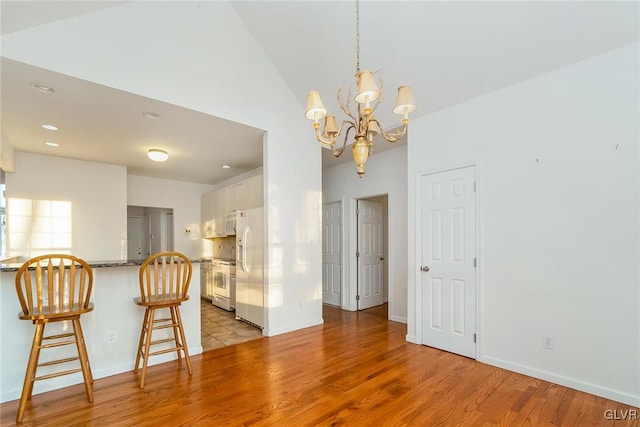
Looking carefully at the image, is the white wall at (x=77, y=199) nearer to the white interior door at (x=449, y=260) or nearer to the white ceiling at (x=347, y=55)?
the white ceiling at (x=347, y=55)

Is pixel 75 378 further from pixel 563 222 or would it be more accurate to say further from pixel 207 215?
pixel 563 222

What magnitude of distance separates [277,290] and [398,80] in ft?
10.1

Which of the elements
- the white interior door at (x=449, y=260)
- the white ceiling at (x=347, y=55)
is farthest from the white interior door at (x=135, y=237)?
the white interior door at (x=449, y=260)

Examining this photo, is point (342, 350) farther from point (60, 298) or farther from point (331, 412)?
point (60, 298)

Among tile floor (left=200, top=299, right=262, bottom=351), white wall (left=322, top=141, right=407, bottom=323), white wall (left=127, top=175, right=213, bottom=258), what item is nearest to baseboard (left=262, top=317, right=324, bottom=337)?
tile floor (left=200, top=299, right=262, bottom=351)

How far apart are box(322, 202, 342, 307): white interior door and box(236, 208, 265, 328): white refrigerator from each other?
179cm

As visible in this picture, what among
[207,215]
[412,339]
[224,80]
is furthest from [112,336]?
[207,215]

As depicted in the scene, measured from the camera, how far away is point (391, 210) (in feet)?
15.5

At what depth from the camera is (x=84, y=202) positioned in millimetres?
5203

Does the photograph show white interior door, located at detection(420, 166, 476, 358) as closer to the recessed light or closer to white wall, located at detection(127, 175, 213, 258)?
the recessed light

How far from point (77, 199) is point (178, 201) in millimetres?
1933

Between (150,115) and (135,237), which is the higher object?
(150,115)

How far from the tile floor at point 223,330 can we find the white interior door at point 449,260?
2265mm

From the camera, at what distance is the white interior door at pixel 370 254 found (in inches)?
210
